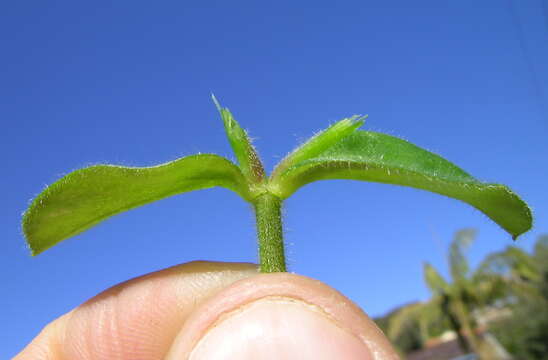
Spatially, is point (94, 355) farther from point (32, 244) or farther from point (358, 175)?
point (358, 175)

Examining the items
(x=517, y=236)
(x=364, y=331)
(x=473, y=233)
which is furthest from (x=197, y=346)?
(x=473, y=233)

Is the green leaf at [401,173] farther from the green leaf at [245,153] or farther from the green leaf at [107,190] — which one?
the green leaf at [107,190]

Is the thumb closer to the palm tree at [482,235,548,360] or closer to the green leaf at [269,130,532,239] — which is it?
the green leaf at [269,130,532,239]

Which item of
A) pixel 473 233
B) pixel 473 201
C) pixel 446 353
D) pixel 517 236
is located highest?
pixel 473 233

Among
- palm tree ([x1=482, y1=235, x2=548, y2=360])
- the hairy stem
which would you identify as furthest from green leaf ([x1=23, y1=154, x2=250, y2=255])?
palm tree ([x1=482, y1=235, x2=548, y2=360])

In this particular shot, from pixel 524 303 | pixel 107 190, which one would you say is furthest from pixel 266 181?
pixel 524 303

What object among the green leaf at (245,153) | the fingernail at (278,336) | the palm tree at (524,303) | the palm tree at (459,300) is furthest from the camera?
the palm tree at (459,300)

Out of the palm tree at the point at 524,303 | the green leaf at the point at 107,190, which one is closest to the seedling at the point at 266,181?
the green leaf at the point at 107,190
